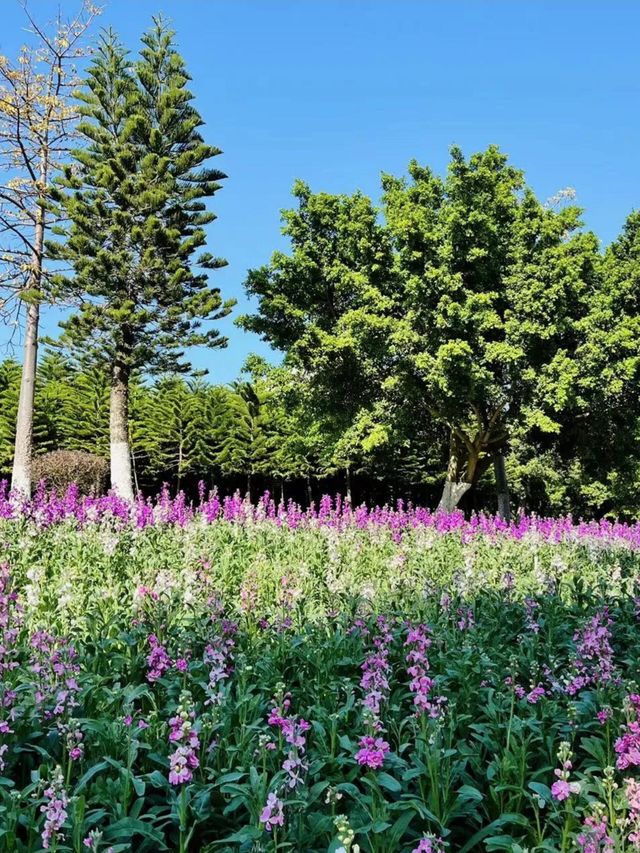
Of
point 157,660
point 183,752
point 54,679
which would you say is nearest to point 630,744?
point 183,752

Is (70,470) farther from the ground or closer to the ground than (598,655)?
farther from the ground

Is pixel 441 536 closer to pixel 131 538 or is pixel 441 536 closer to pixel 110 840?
pixel 131 538

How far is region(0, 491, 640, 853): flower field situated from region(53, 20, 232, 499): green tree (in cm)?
1274

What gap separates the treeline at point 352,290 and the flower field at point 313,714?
11.9 metres

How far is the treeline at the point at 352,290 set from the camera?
17219mm

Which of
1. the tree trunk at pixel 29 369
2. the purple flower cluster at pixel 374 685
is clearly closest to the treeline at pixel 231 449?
the tree trunk at pixel 29 369

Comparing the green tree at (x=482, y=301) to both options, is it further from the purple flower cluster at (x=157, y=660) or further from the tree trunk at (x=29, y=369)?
the purple flower cluster at (x=157, y=660)

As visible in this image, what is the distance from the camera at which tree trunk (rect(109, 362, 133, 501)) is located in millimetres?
16656

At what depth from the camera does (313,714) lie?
329 cm

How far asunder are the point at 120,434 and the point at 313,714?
586 inches

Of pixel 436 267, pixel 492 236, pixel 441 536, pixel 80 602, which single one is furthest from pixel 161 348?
pixel 80 602

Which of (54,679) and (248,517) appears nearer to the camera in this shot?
(54,679)

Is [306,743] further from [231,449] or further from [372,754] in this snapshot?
[231,449]

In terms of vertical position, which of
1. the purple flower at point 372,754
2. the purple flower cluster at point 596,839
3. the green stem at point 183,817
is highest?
the purple flower at point 372,754
